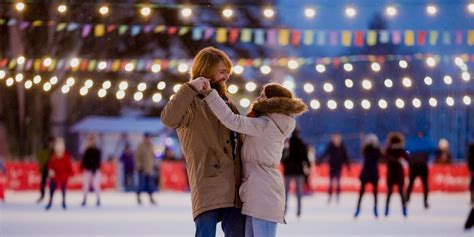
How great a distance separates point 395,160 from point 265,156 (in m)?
6.52

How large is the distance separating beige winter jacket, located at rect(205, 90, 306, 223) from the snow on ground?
9.67ft

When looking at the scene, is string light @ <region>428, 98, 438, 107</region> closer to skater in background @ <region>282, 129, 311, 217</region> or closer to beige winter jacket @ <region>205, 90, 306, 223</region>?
skater in background @ <region>282, 129, 311, 217</region>

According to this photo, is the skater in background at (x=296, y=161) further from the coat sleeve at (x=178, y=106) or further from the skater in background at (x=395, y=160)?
the coat sleeve at (x=178, y=106)

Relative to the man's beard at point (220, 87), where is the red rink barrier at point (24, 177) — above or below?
below

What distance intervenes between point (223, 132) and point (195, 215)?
1.39 feet

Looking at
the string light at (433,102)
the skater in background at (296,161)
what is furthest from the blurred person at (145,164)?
the string light at (433,102)

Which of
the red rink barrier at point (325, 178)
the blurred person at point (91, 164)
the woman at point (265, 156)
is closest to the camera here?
the woman at point (265, 156)

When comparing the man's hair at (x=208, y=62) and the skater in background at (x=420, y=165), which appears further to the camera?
the skater in background at (x=420, y=165)

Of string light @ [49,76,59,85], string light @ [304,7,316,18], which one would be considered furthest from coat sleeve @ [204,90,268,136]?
string light @ [49,76,59,85]

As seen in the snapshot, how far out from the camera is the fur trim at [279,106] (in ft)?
14.9

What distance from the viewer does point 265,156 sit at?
4535 mm

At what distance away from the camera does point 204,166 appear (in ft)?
14.2

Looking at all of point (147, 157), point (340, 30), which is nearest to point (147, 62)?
point (147, 157)

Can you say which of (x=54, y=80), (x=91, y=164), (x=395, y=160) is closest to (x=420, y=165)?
(x=395, y=160)
